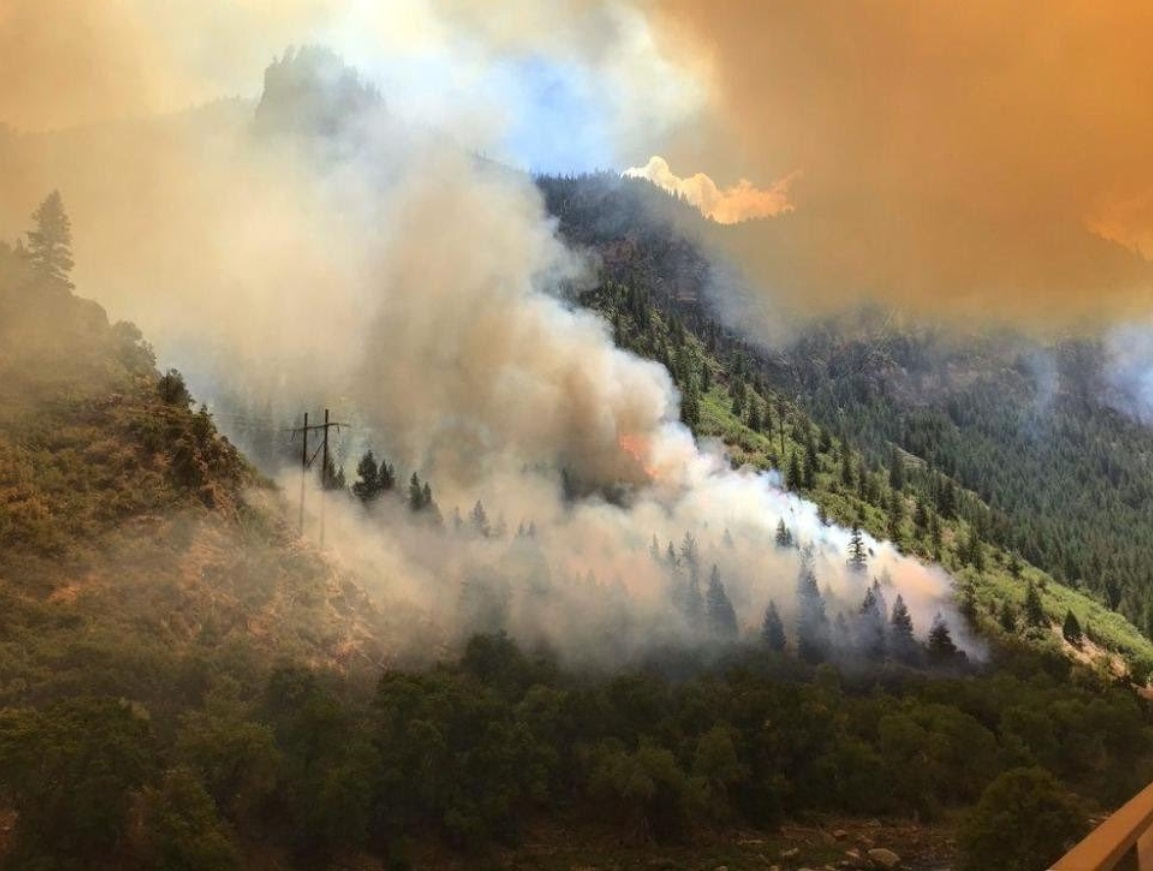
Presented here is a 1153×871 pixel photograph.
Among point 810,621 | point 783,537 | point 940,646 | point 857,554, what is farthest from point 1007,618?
point 810,621

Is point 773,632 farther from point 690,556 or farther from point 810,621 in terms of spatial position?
point 690,556

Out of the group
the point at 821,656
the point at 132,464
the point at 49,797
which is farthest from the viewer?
the point at 821,656

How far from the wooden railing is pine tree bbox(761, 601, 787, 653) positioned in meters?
116

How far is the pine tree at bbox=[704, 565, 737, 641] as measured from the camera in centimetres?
12138

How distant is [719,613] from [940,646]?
38565mm

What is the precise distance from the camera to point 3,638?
158ft

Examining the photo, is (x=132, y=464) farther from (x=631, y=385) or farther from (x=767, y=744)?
(x=631, y=385)

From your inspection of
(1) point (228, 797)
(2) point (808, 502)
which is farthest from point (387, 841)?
(2) point (808, 502)

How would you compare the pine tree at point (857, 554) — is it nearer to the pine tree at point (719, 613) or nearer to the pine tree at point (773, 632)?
the pine tree at point (773, 632)

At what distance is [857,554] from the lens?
166 m

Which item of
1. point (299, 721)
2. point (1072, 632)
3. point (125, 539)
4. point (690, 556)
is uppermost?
point (690, 556)

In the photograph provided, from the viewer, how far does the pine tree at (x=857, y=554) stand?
164750 mm

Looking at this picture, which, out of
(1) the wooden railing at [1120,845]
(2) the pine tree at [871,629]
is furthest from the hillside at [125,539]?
(2) the pine tree at [871,629]

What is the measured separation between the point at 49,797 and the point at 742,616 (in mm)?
111411
